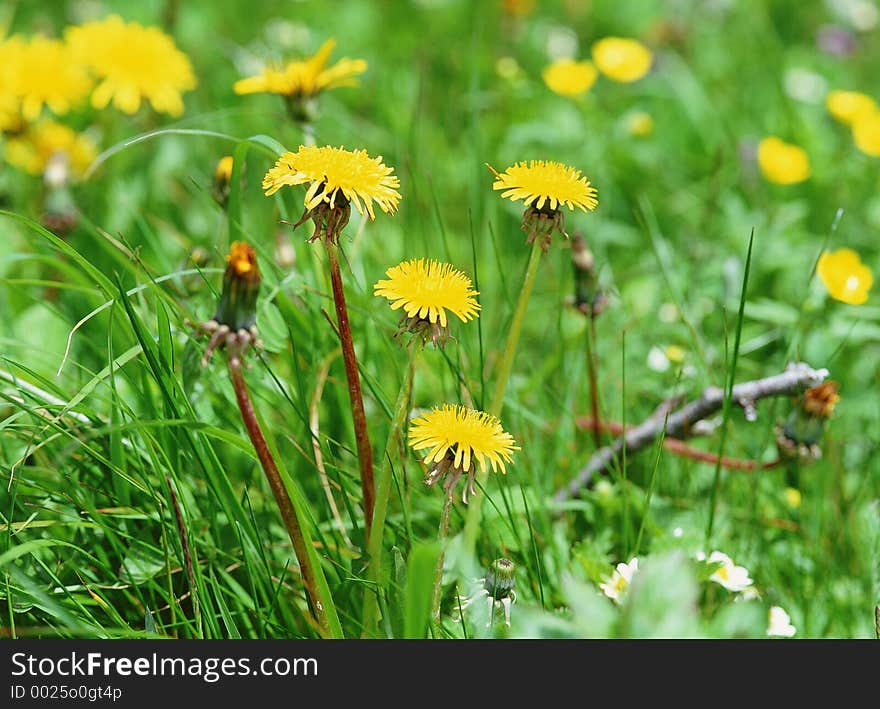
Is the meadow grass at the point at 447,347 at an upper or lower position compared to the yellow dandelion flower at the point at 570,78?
lower

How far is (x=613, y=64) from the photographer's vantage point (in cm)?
274

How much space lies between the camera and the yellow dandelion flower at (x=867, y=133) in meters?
2.54

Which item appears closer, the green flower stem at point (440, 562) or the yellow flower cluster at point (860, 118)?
the green flower stem at point (440, 562)

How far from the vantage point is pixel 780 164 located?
2.51 m

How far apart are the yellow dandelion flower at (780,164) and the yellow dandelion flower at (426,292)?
176 centimetres

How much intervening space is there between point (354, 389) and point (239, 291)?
0.69 feet

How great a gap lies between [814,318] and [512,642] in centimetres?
120

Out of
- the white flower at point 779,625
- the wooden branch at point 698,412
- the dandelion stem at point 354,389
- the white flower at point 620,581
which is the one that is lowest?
the white flower at point 779,625

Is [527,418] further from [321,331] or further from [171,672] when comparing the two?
[171,672]

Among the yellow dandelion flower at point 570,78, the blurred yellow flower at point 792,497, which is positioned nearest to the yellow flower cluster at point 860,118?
the yellow dandelion flower at point 570,78

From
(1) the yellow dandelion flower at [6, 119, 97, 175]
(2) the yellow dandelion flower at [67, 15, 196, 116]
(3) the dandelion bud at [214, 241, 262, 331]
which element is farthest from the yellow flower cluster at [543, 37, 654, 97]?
(3) the dandelion bud at [214, 241, 262, 331]

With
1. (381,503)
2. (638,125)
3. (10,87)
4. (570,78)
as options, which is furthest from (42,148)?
(381,503)

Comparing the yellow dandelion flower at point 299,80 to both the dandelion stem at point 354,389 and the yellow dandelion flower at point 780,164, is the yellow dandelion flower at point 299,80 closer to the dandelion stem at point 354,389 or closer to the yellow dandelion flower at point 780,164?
the dandelion stem at point 354,389

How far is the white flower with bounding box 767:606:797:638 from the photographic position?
1258 millimetres
